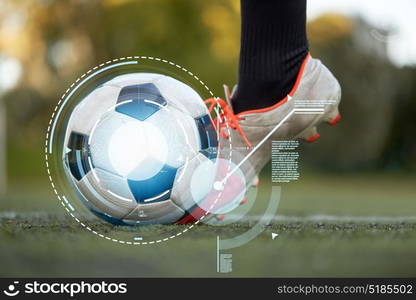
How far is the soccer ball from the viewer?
1.38 meters

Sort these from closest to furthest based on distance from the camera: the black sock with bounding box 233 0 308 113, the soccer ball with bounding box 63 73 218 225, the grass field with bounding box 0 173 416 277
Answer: the grass field with bounding box 0 173 416 277
the soccer ball with bounding box 63 73 218 225
the black sock with bounding box 233 0 308 113

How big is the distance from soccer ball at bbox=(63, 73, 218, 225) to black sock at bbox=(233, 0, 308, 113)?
241mm

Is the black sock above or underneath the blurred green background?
underneath

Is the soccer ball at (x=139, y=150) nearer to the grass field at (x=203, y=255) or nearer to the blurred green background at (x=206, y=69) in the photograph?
the grass field at (x=203, y=255)

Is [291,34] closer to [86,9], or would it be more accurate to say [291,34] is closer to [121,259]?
[121,259]

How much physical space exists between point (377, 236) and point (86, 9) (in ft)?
27.5

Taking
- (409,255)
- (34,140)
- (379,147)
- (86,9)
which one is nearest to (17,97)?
(34,140)

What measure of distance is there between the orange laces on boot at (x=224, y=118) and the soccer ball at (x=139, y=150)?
0.15 metres

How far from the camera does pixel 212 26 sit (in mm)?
9188

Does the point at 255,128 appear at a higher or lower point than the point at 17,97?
lower

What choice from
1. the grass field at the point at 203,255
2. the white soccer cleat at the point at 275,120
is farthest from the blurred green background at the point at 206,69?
the grass field at the point at 203,255

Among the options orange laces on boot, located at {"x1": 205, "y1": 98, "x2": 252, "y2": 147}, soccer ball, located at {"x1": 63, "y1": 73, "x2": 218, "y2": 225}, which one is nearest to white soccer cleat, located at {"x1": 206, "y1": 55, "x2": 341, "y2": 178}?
orange laces on boot, located at {"x1": 205, "y1": 98, "x2": 252, "y2": 147}

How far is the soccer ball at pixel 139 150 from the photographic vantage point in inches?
54.3

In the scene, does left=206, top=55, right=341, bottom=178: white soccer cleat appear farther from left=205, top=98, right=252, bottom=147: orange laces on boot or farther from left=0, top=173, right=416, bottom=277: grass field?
left=0, top=173, right=416, bottom=277: grass field
